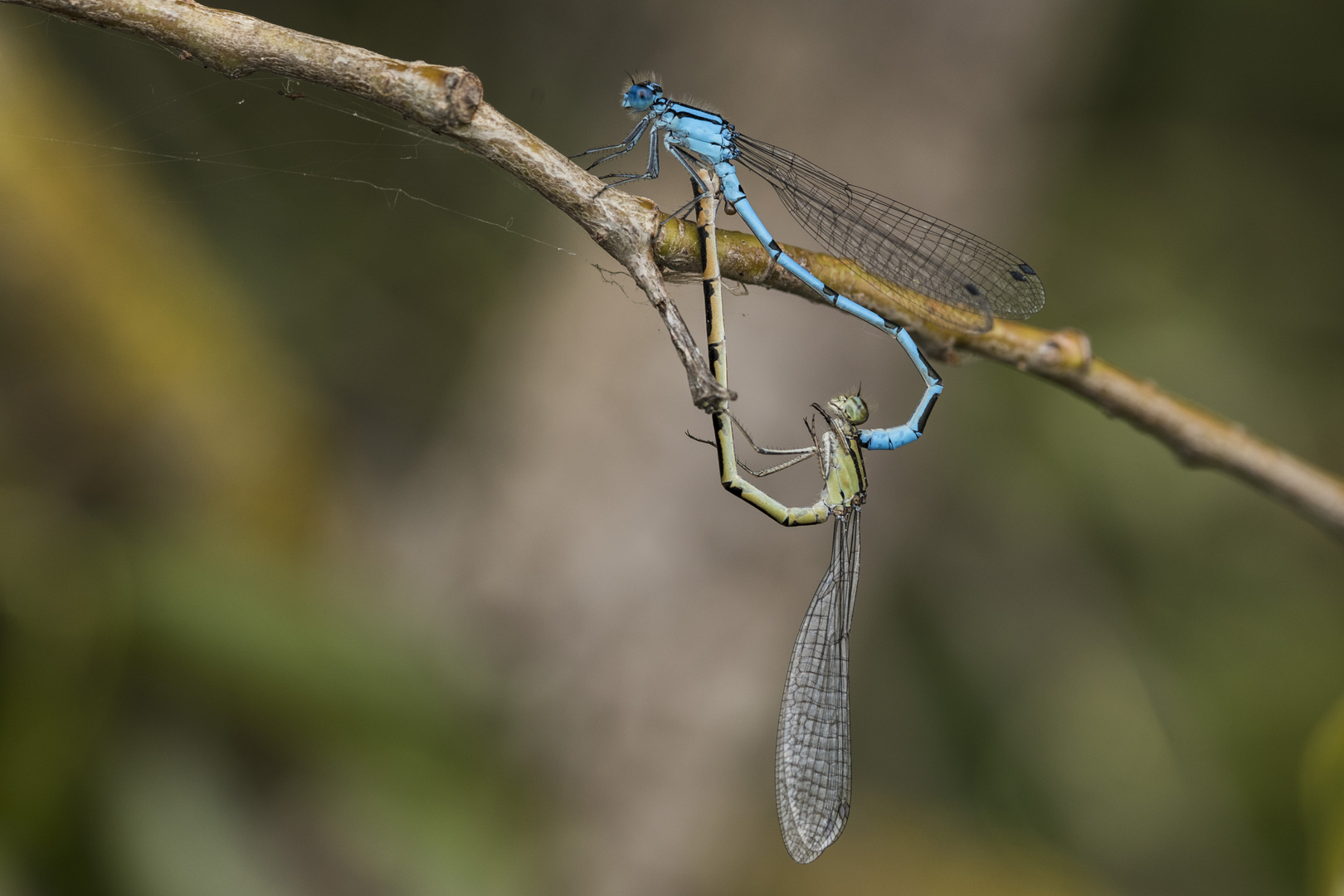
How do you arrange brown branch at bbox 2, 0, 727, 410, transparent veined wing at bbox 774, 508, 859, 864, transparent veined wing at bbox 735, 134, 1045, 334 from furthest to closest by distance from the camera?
transparent veined wing at bbox 774, 508, 859, 864 < transparent veined wing at bbox 735, 134, 1045, 334 < brown branch at bbox 2, 0, 727, 410

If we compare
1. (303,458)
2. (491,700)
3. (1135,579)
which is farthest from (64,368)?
(1135,579)

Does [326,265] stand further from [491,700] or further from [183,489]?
[491,700]

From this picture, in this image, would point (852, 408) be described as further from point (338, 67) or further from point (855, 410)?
point (338, 67)

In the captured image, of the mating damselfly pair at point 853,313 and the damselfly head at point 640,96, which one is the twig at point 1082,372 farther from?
the damselfly head at point 640,96

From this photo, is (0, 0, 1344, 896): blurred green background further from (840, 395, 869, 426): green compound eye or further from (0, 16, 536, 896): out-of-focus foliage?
(840, 395, 869, 426): green compound eye

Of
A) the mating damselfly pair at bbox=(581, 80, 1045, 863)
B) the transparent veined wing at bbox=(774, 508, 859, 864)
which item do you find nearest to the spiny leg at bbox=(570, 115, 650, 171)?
the mating damselfly pair at bbox=(581, 80, 1045, 863)

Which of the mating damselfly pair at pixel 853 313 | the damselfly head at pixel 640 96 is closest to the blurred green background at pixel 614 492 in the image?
the damselfly head at pixel 640 96
